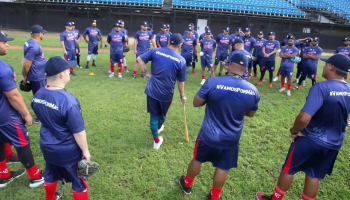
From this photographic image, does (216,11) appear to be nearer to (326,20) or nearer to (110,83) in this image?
(326,20)

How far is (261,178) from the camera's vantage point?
13.9 feet

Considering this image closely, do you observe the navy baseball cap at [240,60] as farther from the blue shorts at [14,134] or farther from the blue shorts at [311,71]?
the blue shorts at [311,71]

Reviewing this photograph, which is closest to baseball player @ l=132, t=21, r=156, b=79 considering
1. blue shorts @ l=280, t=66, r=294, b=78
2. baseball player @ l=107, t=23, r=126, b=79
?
baseball player @ l=107, t=23, r=126, b=79

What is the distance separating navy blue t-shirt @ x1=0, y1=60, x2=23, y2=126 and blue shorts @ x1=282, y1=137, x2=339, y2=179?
411 centimetres

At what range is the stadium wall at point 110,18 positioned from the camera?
22.7m

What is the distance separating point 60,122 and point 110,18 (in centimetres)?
2298

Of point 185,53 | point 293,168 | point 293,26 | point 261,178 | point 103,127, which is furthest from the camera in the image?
point 293,26

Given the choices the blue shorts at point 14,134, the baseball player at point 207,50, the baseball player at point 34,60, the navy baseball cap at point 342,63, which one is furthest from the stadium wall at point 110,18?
the blue shorts at point 14,134

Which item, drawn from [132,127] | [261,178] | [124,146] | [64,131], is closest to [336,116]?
[261,178]

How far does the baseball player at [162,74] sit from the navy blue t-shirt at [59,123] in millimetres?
2169

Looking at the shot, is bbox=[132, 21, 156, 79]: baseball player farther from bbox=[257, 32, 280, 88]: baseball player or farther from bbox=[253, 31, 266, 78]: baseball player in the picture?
bbox=[257, 32, 280, 88]: baseball player

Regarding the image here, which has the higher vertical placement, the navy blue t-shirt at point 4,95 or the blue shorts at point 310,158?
the navy blue t-shirt at point 4,95

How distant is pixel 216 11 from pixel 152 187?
2205cm

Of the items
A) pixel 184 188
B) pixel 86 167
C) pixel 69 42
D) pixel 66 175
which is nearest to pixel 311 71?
pixel 184 188
